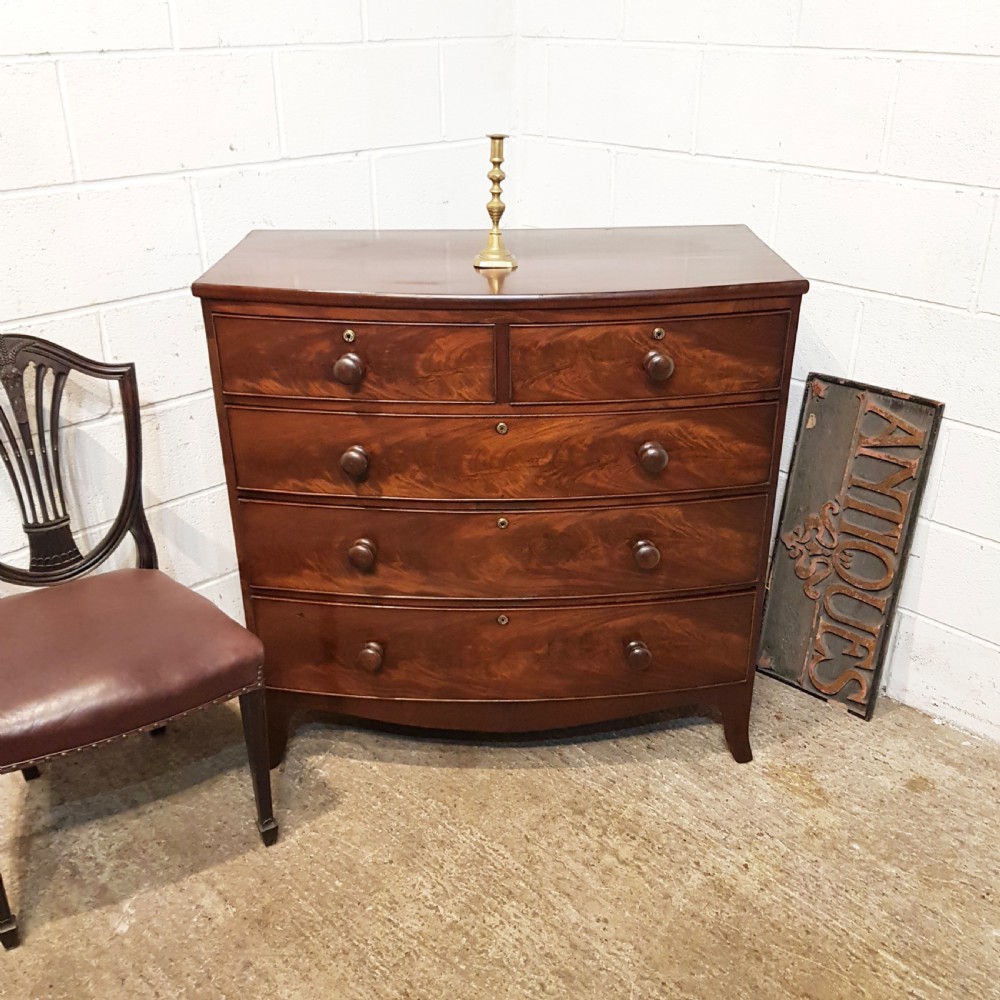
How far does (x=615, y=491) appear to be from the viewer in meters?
1.79

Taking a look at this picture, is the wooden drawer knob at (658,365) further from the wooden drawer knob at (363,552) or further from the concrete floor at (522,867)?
the concrete floor at (522,867)

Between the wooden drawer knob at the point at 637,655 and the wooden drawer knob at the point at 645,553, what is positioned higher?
the wooden drawer knob at the point at 645,553

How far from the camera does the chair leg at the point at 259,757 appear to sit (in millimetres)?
1794

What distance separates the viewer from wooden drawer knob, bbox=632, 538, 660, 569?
1.82 metres

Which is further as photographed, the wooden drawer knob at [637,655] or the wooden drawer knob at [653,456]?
the wooden drawer knob at [637,655]

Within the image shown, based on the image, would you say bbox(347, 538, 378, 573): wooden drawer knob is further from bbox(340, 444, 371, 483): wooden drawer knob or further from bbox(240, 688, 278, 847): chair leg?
bbox(240, 688, 278, 847): chair leg

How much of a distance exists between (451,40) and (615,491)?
124cm

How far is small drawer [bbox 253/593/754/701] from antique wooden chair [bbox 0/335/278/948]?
0.18m

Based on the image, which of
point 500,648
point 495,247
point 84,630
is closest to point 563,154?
point 495,247

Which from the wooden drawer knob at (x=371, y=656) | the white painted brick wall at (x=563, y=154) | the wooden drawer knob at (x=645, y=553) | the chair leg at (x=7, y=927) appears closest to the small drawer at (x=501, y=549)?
the wooden drawer knob at (x=645, y=553)

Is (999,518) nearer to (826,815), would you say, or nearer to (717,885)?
(826,815)

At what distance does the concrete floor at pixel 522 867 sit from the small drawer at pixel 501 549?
17.3 inches

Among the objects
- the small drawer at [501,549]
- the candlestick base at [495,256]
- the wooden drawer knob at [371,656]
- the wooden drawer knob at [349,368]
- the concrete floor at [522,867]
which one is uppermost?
the candlestick base at [495,256]

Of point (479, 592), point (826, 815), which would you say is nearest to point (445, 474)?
point (479, 592)
